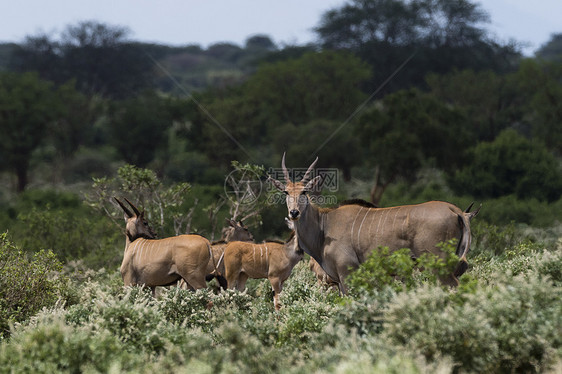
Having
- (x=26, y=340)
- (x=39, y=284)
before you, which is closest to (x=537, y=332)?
(x=26, y=340)

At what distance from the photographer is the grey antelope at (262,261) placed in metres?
12.2

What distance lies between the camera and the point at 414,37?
73.8m

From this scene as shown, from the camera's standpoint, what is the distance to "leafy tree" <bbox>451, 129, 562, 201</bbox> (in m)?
36.9

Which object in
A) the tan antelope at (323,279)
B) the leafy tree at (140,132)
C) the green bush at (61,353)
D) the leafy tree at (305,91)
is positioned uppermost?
the green bush at (61,353)

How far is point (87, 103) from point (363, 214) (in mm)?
52101

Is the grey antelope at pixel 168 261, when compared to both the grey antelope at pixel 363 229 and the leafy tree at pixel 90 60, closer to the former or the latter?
the grey antelope at pixel 363 229

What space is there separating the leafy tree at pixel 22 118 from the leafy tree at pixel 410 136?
2226cm

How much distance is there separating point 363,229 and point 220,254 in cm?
320

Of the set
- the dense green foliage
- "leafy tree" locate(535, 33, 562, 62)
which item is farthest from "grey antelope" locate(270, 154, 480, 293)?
"leafy tree" locate(535, 33, 562, 62)

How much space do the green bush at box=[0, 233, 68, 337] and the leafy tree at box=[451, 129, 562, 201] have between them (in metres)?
28.5

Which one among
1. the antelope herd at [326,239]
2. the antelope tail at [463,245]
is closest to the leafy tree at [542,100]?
the antelope herd at [326,239]

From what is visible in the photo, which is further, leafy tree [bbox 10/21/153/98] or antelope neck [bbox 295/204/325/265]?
leafy tree [bbox 10/21/153/98]

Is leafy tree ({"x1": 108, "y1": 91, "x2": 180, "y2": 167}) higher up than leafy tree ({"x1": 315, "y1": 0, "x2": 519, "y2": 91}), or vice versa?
leafy tree ({"x1": 315, "y1": 0, "x2": 519, "y2": 91})

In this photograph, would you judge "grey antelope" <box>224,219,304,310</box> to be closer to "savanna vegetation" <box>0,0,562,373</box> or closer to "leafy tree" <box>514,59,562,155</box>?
"savanna vegetation" <box>0,0,562,373</box>
